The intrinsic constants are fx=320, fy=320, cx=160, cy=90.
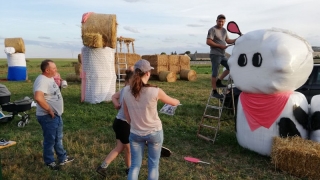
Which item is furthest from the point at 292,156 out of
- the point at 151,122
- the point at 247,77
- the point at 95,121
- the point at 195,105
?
the point at 195,105

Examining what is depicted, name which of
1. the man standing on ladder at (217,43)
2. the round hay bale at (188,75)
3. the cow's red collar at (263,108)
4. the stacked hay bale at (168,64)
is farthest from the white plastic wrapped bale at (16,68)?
the cow's red collar at (263,108)

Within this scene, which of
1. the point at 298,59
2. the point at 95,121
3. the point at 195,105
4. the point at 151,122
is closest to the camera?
the point at 151,122

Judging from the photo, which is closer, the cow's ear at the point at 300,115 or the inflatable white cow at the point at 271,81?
the inflatable white cow at the point at 271,81

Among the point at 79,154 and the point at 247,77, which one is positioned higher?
the point at 247,77

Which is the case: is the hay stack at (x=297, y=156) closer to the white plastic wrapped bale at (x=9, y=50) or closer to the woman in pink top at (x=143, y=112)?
the woman in pink top at (x=143, y=112)

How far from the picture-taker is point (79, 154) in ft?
18.3

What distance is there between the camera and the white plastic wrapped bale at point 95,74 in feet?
35.0

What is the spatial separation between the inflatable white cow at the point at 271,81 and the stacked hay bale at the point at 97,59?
606 centimetres

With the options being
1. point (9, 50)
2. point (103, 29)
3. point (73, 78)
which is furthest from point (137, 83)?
point (9, 50)

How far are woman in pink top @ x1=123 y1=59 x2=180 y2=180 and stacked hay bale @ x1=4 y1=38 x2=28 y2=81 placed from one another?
18384 millimetres

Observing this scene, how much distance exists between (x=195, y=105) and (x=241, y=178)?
5775mm

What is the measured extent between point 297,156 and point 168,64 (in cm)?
1671

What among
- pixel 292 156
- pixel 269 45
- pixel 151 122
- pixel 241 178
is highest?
pixel 269 45

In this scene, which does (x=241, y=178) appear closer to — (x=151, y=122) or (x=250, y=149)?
(x=250, y=149)
